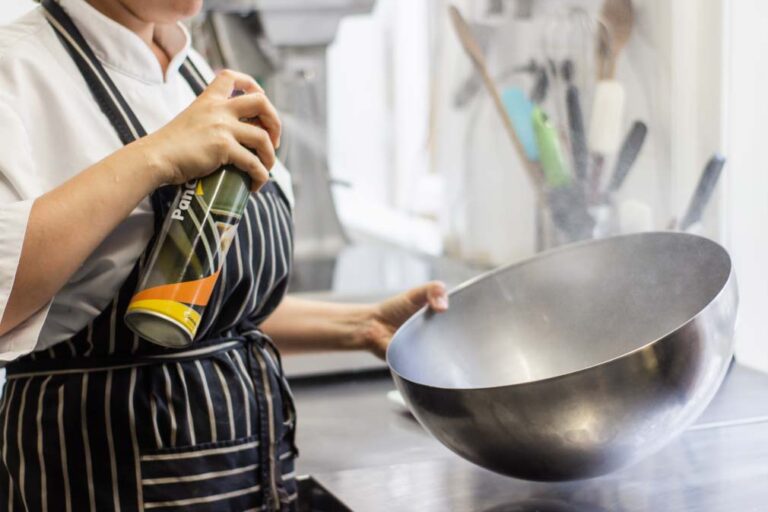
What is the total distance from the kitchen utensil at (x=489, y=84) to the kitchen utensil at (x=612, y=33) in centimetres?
18

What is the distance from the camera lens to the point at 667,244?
0.98 meters

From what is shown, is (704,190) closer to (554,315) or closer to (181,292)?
(554,315)

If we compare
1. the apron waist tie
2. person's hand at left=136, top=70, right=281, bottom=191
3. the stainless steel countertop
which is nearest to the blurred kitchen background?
the stainless steel countertop

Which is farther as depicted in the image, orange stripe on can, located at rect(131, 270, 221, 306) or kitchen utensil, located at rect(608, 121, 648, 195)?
kitchen utensil, located at rect(608, 121, 648, 195)

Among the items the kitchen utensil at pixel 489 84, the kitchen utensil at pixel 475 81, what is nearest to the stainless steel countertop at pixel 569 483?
the kitchen utensil at pixel 489 84

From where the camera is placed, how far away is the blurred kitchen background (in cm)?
149

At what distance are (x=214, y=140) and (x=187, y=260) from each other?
3.8 inches

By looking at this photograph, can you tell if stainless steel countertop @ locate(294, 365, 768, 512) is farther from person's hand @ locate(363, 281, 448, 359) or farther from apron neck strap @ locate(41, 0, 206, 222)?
apron neck strap @ locate(41, 0, 206, 222)

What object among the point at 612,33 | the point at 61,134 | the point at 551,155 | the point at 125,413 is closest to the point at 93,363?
the point at 125,413

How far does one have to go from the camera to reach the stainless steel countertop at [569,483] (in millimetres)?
891

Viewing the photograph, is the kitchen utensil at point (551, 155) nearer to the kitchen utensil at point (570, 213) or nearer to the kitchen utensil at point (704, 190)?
the kitchen utensil at point (570, 213)

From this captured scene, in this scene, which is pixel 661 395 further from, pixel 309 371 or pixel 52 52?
pixel 309 371

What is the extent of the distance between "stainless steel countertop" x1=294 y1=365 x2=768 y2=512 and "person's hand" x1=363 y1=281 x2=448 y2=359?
0.43 ft

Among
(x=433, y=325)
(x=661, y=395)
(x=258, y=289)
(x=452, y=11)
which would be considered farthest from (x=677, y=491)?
(x=452, y=11)
